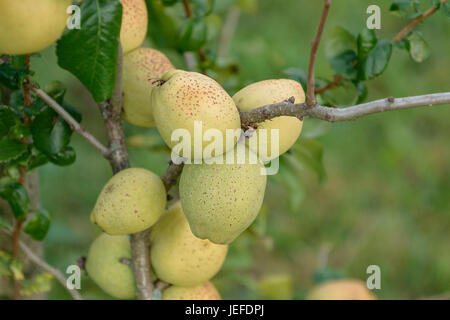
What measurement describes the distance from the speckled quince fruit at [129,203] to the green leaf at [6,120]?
147 millimetres

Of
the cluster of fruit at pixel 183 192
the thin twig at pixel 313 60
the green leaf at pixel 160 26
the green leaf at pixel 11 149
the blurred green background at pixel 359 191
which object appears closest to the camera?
the thin twig at pixel 313 60

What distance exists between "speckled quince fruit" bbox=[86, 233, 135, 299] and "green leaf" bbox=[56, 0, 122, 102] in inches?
9.0

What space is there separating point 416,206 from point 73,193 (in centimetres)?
118

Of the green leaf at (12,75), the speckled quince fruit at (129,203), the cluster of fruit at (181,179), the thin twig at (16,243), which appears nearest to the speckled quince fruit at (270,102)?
the cluster of fruit at (181,179)

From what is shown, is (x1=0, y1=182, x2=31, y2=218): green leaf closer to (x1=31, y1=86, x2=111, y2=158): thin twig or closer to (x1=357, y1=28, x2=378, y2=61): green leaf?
(x1=31, y1=86, x2=111, y2=158): thin twig

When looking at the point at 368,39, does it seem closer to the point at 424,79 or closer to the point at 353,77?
the point at 353,77

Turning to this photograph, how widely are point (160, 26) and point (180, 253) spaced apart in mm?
460

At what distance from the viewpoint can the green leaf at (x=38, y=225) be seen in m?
0.73

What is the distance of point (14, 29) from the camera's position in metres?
0.53

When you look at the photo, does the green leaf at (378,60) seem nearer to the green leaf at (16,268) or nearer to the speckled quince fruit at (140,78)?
A: the speckled quince fruit at (140,78)

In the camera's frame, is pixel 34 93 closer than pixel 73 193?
Yes

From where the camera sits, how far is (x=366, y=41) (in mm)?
750

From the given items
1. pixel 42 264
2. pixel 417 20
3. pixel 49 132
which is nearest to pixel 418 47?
pixel 417 20

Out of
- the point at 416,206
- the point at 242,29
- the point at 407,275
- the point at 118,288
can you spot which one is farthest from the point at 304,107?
the point at 242,29
